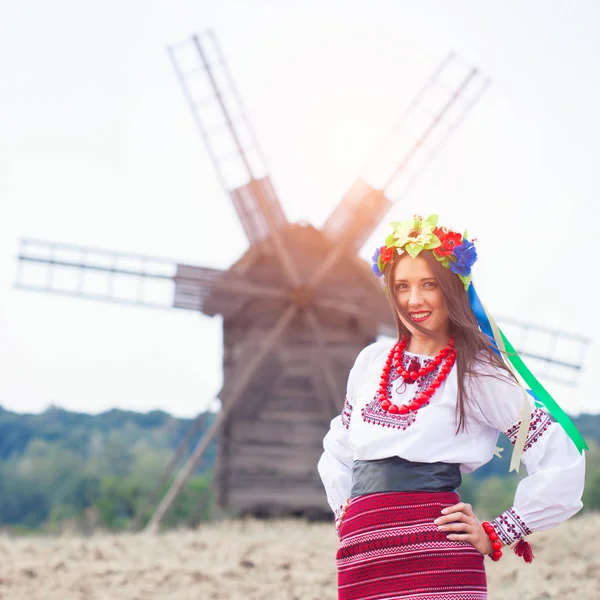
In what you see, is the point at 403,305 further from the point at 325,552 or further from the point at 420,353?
the point at 325,552

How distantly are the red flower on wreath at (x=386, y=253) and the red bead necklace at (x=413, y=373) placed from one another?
26 centimetres

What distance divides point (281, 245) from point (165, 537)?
11.2 feet

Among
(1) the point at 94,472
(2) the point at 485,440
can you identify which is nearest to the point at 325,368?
(2) the point at 485,440

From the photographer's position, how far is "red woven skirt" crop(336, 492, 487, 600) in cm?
215

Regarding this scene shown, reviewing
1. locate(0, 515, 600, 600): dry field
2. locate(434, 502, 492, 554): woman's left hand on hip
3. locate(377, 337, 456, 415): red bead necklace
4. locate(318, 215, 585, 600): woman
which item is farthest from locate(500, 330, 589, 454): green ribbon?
locate(0, 515, 600, 600): dry field

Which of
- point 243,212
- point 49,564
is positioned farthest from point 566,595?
point 243,212

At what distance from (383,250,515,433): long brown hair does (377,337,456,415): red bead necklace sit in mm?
38

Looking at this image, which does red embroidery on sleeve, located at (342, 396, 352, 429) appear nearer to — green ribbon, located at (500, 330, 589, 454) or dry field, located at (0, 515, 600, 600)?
green ribbon, located at (500, 330, 589, 454)

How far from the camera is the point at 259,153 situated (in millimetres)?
9719

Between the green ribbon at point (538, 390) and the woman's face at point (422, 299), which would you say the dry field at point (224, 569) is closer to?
the green ribbon at point (538, 390)

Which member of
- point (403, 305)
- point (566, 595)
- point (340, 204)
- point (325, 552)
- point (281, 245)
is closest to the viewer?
point (403, 305)

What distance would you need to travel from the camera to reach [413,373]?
7.86ft

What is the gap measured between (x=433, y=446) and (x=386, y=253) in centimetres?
61

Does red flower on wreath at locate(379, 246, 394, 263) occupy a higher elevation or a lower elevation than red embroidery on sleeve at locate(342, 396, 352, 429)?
higher
